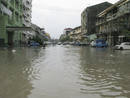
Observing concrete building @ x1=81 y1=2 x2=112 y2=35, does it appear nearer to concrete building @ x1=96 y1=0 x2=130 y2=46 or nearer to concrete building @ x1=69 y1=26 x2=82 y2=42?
concrete building @ x1=69 y1=26 x2=82 y2=42

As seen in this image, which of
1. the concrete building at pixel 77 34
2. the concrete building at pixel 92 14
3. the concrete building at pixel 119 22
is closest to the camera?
the concrete building at pixel 119 22

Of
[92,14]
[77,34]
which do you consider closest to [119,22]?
[92,14]

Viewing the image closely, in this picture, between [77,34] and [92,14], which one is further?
[77,34]

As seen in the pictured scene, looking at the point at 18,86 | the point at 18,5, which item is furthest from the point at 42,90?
the point at 18,5

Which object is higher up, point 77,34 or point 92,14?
point 92,14

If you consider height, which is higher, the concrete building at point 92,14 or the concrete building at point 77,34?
the concrete building at point 92,14

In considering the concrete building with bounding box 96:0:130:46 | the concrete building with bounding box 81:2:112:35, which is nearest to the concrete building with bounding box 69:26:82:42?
the concrete building with bounding box 81:2:112:35

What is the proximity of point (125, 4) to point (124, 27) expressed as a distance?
6.05 metres

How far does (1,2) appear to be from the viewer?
1526 inches

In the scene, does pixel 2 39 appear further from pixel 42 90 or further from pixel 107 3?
pixel 107 3

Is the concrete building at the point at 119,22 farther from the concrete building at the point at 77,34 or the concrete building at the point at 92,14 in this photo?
the concrete building at the point at 77,34

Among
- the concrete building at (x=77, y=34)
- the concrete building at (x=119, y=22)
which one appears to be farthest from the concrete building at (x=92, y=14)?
the concrete building at (x=119, y=22)

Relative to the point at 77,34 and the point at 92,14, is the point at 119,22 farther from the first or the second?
the point at 77,34

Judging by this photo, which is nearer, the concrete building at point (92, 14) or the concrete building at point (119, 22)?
the concrete building at point (119, 22)
